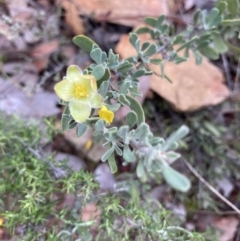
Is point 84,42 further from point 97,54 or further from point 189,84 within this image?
point 189,84

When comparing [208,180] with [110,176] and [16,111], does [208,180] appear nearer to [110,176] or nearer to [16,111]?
[110,176]

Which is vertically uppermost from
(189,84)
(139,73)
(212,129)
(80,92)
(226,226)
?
(80,92)

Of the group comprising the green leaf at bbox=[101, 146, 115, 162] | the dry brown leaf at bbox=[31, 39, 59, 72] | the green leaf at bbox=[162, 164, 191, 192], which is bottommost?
the dry brown leaf at bbox=[31, 39, 59, 72]

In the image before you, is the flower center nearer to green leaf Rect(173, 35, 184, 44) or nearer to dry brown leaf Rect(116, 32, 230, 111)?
green leaf Rect(173, 35, 184, 44)

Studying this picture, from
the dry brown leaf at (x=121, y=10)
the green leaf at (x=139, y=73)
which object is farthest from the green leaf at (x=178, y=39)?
the dry brown leaf at (x=121, y=10)

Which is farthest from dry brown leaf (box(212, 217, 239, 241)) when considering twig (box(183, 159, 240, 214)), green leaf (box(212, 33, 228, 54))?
green leaf (box(212, 33, 228, 54))

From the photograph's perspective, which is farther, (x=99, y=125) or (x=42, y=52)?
(x=42, y=52)

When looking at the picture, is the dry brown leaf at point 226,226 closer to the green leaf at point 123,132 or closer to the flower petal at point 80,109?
the green leaf at point 123,132

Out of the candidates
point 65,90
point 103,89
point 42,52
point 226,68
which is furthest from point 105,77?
point 226,68
